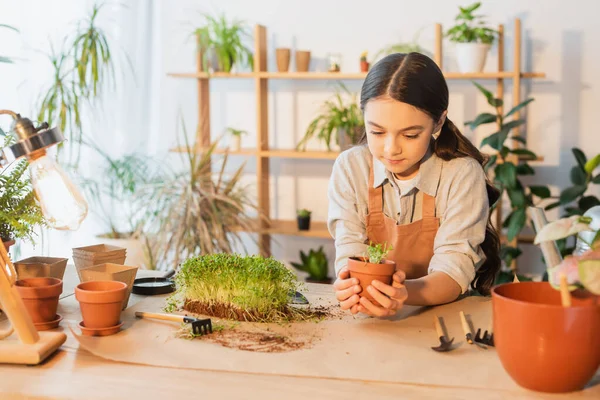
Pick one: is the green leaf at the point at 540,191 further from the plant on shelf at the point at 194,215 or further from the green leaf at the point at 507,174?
the plant on shelf at the point at 194,215

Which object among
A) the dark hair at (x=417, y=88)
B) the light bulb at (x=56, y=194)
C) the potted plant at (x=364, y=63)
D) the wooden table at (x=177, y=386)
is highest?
the potted plant at (x=364, y=63)

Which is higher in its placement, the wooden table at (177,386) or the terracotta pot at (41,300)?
the terracotta pot at (41,300)

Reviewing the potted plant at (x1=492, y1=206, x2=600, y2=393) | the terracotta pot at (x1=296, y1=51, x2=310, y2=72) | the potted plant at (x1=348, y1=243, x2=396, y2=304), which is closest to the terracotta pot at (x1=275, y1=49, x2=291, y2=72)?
the terracotta pot at (x1=296, y1=51, x2=310, y2=72)

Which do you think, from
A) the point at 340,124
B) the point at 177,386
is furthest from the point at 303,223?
the point at 177,386

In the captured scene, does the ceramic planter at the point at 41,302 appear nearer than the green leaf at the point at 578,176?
Yes

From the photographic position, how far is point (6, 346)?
4.67 feet

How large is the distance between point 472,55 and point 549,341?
10.6 feet

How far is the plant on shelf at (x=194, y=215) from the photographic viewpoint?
13.6ft

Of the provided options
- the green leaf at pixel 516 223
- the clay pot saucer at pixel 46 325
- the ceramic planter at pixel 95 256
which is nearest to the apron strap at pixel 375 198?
the ceramic planter at pixel 95 256

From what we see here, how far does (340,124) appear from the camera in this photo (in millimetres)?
4402

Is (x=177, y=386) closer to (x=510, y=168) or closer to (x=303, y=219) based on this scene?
(x=510, y=168)

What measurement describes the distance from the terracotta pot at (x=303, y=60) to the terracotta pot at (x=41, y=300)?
3111mm

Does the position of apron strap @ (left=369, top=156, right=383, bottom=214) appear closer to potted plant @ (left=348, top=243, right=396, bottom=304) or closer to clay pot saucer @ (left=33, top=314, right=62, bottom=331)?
potted plant @ (left=348, top=243, right=396, bottom=304)

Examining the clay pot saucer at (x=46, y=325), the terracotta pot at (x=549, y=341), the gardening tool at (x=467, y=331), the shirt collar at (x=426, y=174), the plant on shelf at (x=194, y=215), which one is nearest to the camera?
the terracotta pot at (x=549, y=341)
